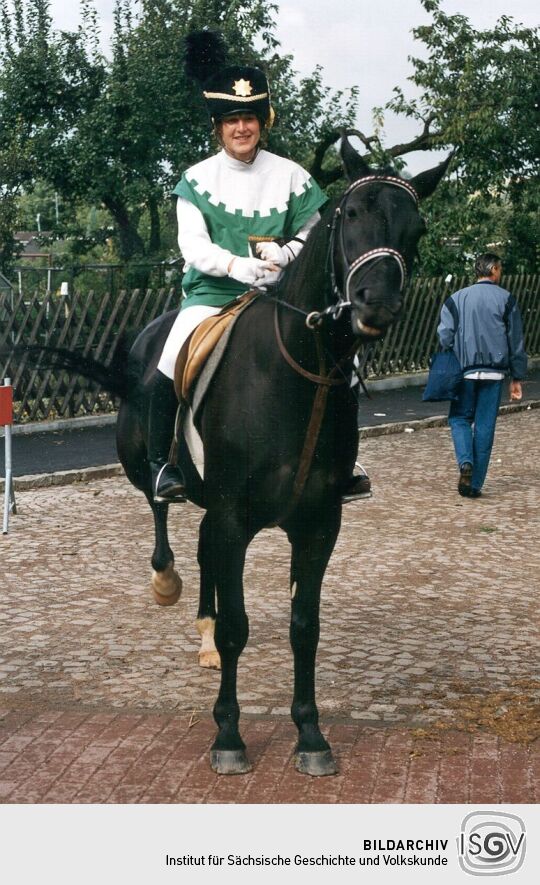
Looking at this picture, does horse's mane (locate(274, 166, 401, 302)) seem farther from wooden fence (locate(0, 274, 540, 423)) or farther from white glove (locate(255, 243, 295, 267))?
wooden fence (locate(0, 274, 540, 423))

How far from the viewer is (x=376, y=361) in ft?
79.2

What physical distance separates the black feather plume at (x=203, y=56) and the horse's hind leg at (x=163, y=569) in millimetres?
2666

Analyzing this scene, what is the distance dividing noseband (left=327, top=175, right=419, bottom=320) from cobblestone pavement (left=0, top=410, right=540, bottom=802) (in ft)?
6.21

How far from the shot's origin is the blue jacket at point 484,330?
41.9 ft

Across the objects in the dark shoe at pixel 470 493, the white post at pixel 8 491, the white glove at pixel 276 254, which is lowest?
the dark shoe at pixel 470 493

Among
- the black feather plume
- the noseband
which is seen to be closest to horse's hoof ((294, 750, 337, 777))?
the noseband

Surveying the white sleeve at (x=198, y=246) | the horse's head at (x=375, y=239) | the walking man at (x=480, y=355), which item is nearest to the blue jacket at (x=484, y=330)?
the walking man at (x=480, y=355)

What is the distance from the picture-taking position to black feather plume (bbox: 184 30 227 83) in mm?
6266

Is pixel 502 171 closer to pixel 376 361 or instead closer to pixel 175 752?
pixel 376 361

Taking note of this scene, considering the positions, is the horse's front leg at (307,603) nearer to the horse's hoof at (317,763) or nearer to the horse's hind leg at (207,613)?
the horse's hoof at (317,763)

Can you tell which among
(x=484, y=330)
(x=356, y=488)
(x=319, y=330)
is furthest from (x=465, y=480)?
(x=319, y=330)

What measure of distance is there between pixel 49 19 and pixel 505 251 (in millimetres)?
11954

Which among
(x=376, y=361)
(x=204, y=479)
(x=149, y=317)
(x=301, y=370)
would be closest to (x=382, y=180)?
(x=301, y=370)
